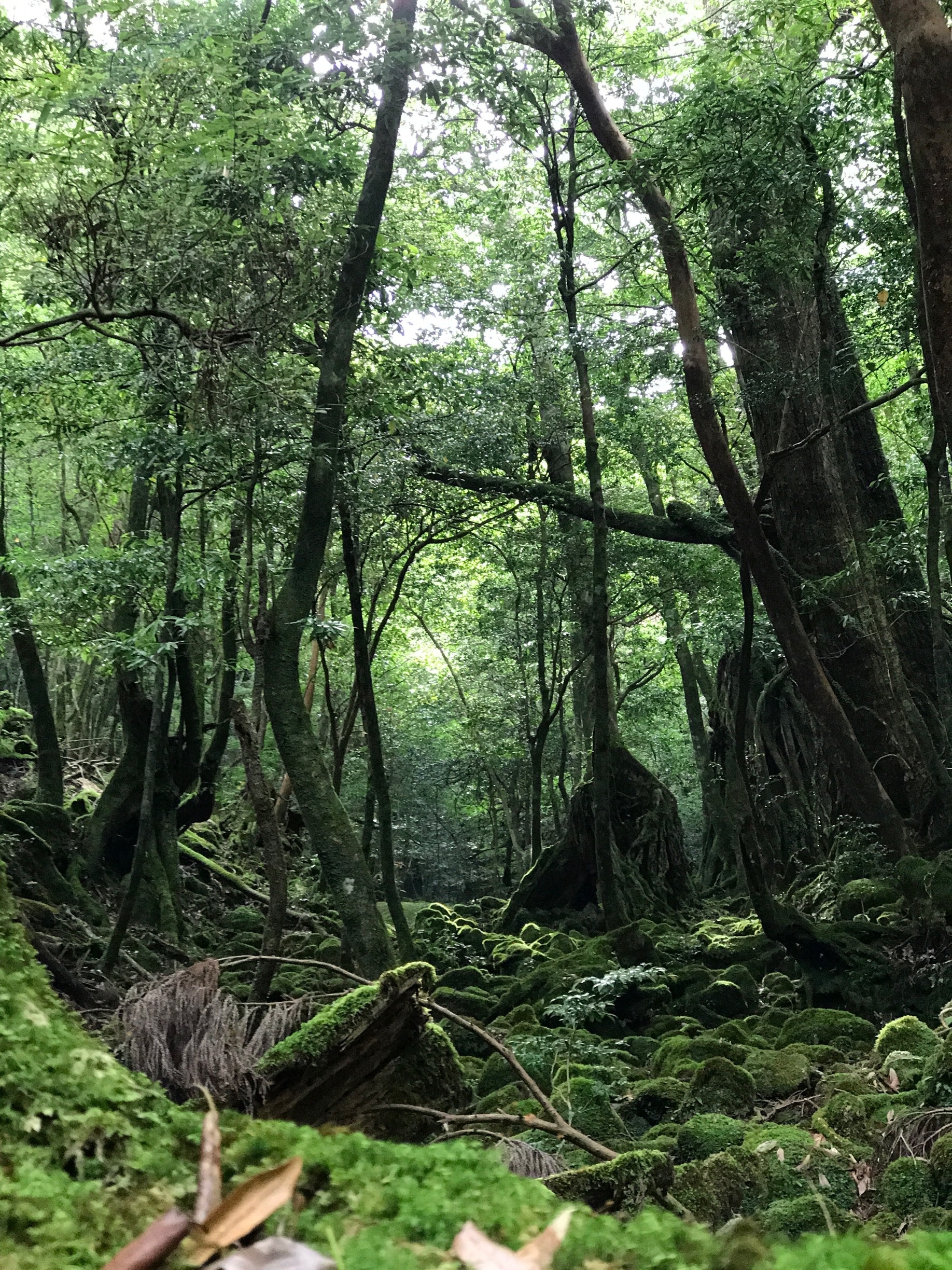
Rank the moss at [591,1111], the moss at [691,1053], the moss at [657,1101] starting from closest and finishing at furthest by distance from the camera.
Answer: the moss at [591,1111] < the moss at [657,1101] < the moss at [691,1053]

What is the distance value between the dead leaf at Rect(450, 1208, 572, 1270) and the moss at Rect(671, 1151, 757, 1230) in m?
2.92

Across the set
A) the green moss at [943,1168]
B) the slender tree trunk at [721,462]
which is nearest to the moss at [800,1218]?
the green moss at [943,1168]

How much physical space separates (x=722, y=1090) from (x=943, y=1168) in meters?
2.19

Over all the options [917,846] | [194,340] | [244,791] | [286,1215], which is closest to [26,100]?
[194,340]

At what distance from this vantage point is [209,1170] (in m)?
0.91

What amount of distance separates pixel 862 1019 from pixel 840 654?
450 cm

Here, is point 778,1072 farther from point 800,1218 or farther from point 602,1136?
point 800,1218

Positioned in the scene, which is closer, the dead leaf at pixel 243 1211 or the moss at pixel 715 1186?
the dead leaf at pixel 243 1211

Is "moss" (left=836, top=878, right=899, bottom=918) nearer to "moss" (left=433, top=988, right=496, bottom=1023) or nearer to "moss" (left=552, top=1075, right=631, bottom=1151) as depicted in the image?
"moss" (left=433, top=988, right=496, bottom=1023)

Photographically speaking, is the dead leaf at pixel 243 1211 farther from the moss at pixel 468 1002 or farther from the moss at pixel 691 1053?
the moss at pixel 468 1002

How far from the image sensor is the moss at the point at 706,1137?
4129mm

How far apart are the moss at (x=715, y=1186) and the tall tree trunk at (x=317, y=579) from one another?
316 centimetres

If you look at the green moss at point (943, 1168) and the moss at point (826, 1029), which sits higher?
the green moss at point (943, 1168)

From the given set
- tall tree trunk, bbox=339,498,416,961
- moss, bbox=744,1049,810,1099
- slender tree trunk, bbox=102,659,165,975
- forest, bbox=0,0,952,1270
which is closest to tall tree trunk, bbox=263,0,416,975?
forest, bbox=0,0,952,1270
